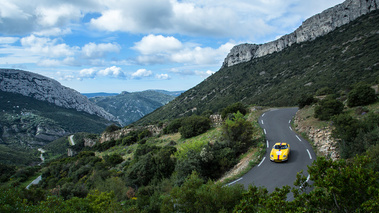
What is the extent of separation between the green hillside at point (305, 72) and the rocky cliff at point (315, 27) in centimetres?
483

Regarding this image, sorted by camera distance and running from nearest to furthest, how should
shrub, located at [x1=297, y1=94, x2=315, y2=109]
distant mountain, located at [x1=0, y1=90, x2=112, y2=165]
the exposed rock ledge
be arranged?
the exposed rock ledge
shrub, located at [x1=297, y1=94, x2=315, y2=109]
distant mountain, located at [x1=0, y1=90, x2=112, y2=165]

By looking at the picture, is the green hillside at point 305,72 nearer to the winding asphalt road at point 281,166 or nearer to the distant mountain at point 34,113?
the winding asphalt road at point 281,166

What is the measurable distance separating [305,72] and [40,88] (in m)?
178

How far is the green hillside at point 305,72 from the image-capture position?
42.2 metres

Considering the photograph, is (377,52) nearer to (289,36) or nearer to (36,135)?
(289,36)

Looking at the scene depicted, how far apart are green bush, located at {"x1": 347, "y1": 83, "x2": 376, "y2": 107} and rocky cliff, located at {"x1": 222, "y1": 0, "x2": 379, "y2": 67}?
85.3 metres

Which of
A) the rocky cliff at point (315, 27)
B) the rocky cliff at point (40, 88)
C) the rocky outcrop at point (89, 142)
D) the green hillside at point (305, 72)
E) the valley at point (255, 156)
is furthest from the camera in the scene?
the rocky cliff at point (40, 88)

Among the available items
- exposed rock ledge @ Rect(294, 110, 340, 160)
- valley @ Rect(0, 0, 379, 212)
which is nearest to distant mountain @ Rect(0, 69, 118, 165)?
valley @ Rect(0, 0, 379, 212)

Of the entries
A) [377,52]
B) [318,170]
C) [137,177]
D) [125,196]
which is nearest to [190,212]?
[318,170]

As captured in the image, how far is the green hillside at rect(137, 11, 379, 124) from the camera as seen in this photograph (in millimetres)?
42188

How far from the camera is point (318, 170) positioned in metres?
4.22

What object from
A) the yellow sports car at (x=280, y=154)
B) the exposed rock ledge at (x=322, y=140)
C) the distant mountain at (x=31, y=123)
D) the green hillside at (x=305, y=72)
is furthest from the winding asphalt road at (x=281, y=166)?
the distant mountain at (x=31, y=123)

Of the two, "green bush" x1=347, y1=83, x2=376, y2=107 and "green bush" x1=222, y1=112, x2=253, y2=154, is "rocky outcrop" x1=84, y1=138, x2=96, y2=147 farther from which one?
"green bush" x1=347, y1=83, x2=376, y2=107

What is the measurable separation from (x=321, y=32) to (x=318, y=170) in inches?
4123
